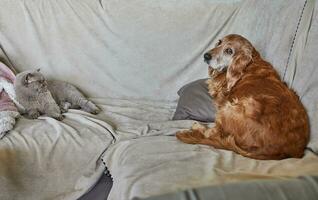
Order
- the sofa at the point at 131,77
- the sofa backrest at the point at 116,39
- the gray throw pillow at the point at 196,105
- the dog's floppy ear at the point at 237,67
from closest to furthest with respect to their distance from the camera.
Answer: the sofa at the point at 131,77, the dog's floppy ear at the point at 237,67, the gray throw pillow at the point at 196,105, the sofa backrest at the point at 116,39

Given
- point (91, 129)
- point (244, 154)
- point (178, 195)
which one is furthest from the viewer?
point (91, 129)

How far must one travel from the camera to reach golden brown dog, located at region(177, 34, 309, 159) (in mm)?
1480

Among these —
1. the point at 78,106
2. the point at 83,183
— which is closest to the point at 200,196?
the point at 83,183

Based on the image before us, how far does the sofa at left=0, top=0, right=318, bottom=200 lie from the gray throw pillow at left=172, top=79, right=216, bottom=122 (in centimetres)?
6

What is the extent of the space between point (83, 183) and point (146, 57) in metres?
0.94

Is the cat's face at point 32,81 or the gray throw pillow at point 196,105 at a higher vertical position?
the cat's face at point 32,81

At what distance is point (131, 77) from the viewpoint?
2.26m

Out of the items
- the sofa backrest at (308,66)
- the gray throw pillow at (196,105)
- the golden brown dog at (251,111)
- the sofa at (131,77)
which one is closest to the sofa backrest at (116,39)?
the sofa at (131,77)

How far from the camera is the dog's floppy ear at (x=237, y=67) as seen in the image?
5.87 feet

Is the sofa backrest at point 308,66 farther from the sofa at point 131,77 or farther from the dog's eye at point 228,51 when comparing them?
the dog's eye at point 228,51

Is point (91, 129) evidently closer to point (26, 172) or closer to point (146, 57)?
point (26, 172)

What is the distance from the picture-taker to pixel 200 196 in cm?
63

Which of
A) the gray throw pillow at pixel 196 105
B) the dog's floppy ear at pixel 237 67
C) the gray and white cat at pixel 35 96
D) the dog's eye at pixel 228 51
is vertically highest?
the gray and white cat at pixel 35 96

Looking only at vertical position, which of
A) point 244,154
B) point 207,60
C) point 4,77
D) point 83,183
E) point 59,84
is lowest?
point 244,154
